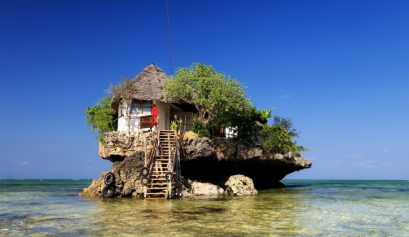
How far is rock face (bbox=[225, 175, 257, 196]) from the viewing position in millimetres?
24516

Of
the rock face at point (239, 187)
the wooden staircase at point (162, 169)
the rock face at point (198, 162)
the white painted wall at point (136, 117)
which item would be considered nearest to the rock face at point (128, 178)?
the rock face at point (198, 162)

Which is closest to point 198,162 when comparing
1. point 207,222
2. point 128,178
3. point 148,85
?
point 128,178

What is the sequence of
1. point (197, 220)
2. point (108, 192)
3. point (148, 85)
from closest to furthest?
point (197, 220) → point (108, 192) → point (148, 85)

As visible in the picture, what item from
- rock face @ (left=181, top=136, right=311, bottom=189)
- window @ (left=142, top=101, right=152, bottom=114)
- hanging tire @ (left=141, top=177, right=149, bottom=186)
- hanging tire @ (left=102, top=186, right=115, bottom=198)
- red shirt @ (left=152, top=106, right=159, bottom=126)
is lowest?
hanging tire @ (left=102, top=186, right=115, bottom=198)

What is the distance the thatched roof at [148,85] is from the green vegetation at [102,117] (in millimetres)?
661

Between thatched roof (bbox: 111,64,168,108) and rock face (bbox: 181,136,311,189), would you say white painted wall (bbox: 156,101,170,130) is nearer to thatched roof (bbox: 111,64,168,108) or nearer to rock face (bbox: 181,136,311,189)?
thatched roof (bbox: 111,64,168,108)

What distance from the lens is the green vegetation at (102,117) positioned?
28.4m

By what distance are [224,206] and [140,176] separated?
6841mm

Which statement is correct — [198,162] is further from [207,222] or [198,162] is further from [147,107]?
[207,222]

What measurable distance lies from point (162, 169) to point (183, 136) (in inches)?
126

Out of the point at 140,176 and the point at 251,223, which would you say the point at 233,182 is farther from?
the point at 251,223

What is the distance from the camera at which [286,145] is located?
2989 cm

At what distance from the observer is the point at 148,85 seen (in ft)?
89.8

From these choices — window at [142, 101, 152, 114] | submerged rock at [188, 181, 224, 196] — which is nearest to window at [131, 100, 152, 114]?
window at [142, 101, 152, 114]
